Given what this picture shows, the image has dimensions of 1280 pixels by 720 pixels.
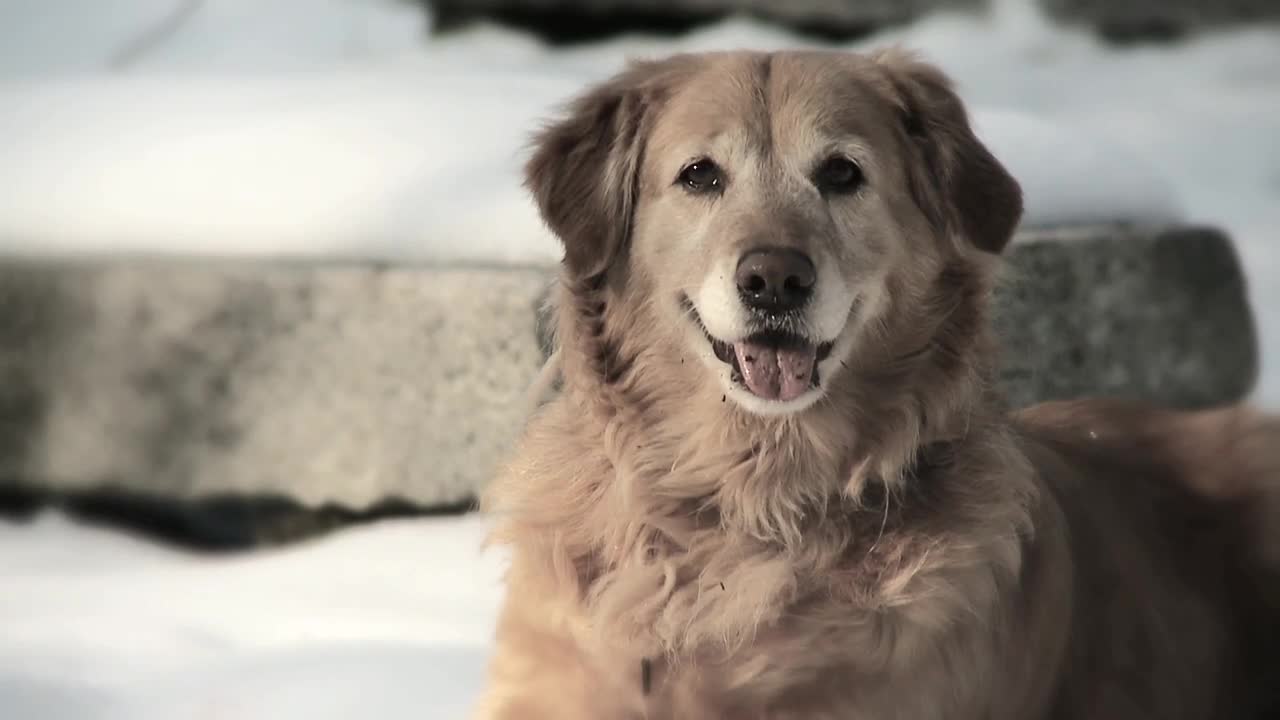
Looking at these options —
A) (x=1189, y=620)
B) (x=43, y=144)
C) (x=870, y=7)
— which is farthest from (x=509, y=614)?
(x=870, y=7)

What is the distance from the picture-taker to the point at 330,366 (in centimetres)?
391

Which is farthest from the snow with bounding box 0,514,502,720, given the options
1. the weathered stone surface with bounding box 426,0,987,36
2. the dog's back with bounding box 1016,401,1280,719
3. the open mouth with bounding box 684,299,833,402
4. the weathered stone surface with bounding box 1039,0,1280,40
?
the weathered stone surface with bounding box 1039,0,1280,40

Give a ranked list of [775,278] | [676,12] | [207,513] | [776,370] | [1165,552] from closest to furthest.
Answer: [775,278], [776,370], [1165,552], [207,513], [676,12]

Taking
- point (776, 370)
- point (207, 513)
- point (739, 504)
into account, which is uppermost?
point (776, 370)

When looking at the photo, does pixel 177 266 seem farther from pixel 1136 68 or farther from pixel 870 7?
pixel 1136 68

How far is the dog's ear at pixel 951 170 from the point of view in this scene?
241 cm

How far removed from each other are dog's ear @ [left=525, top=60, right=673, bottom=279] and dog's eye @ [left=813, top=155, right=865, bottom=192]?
312 mm

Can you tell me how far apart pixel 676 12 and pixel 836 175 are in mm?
3709

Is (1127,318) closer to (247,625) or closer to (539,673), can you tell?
(539,673)

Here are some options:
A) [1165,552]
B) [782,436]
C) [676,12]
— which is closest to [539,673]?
[782,436]

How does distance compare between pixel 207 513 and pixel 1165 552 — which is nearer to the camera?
pixel 1165 552

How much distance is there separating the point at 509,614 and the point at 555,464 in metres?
0.26

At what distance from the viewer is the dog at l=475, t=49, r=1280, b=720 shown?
224cm

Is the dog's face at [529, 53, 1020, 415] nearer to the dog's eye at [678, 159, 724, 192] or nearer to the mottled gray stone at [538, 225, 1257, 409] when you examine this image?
the dog's eye at [678, 159, 724, 192]
